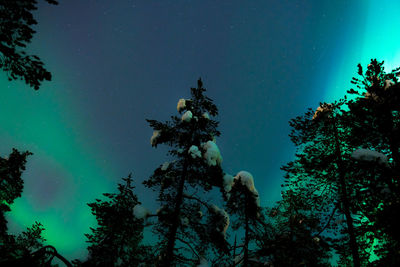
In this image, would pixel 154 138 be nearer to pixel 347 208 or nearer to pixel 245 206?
pixel 245 206

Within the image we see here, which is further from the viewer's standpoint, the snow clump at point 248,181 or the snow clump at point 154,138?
the snow clump at point 248,181

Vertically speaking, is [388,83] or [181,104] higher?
[181,104]

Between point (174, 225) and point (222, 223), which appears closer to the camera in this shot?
point (174, 225)

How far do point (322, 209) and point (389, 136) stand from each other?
3.69m

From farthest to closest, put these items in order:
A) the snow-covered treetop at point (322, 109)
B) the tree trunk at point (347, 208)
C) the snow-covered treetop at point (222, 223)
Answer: the snow-covered treetop at point (322, 109) < the snow-covered treetop at point (222, 223) < the tree trunk at point (347, 208)

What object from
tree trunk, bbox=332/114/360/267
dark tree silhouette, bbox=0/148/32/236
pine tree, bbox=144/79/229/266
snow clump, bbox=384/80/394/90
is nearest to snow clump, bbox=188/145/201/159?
pine tree, bbox=144/79/229/266

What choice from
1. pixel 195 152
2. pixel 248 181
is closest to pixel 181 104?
pixel 195 152

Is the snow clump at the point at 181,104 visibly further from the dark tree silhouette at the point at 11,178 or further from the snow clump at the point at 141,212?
the dark tree silhouette at the point at 11,178

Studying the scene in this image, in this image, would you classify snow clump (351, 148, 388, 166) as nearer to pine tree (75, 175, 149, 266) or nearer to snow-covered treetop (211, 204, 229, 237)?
snow-covered treetop (211, 204, 229, 237)

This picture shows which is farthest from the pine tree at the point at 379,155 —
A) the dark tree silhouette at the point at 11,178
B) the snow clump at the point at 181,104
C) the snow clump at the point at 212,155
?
the dark tree silhouette at the point at 11,178

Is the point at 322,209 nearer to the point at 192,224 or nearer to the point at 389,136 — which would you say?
the point at 389,136

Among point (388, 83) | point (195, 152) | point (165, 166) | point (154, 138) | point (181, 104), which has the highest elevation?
point (181, 104)

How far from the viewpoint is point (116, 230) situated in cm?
1319

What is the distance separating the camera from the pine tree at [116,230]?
929 cm
